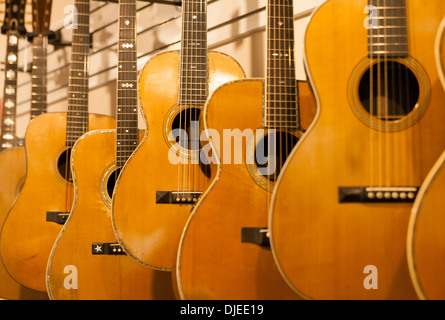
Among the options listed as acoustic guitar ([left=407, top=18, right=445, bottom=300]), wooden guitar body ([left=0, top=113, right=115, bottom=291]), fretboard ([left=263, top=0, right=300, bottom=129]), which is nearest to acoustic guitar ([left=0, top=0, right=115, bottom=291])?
wooden guitar body ([left=0, top=113, right=115, bottom=291])

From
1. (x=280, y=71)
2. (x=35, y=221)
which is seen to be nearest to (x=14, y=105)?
(x=35, y=221)

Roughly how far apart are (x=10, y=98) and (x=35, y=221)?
140cm

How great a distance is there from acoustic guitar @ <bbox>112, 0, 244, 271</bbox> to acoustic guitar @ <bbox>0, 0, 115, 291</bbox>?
71cm

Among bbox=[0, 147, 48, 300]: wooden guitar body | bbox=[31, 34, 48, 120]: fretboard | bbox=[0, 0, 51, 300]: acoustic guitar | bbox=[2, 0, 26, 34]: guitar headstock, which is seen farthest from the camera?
bbox=[2, 0, 26, 34]: guitar headstock

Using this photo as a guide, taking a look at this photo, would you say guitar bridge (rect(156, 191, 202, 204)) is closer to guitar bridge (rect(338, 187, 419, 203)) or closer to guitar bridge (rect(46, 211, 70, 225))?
guitar bridge (rect(338, 187, 419, 203))

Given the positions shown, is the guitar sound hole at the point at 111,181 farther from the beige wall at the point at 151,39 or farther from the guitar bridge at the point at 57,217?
the beige wall at the point at 151,39

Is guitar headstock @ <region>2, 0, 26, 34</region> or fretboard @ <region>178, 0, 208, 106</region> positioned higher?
guitar headstock @ <region>2, 0, 26, 34</region>

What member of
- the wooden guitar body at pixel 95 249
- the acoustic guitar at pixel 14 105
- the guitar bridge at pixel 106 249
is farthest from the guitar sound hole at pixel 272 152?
the acoustic guitar at pixel 14 105

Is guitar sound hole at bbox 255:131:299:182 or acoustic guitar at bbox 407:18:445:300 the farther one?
guitar sound hole at bbox 255:131:299:182

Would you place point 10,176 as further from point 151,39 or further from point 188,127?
point 188,127

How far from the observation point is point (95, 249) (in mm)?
2213

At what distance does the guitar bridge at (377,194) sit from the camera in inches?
54.1

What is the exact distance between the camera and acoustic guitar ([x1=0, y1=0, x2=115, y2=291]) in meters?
2.54

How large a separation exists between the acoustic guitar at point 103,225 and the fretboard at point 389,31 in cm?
112
